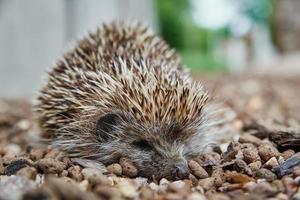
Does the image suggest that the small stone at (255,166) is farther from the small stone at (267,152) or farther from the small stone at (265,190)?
the small stone at (265,190)

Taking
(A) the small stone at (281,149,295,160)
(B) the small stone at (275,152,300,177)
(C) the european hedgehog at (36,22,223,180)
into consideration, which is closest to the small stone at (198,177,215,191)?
(C) the european hedgehog at (36,22,223,180)

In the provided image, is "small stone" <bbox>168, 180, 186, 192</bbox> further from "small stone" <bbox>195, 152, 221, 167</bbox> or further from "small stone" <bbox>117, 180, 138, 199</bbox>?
"small stone" <bbox>195, 152, 221, 167</bbox>

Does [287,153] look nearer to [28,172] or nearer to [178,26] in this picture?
[28,172]

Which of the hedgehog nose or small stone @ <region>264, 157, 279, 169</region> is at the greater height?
small stone @ <region>264, 157, 279, 169</region>

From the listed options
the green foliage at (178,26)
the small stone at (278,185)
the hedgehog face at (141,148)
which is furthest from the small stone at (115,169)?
the green foliage at (178,26)

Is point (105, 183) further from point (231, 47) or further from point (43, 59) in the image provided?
point (231, 47)

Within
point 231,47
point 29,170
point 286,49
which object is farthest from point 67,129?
point 231,47
